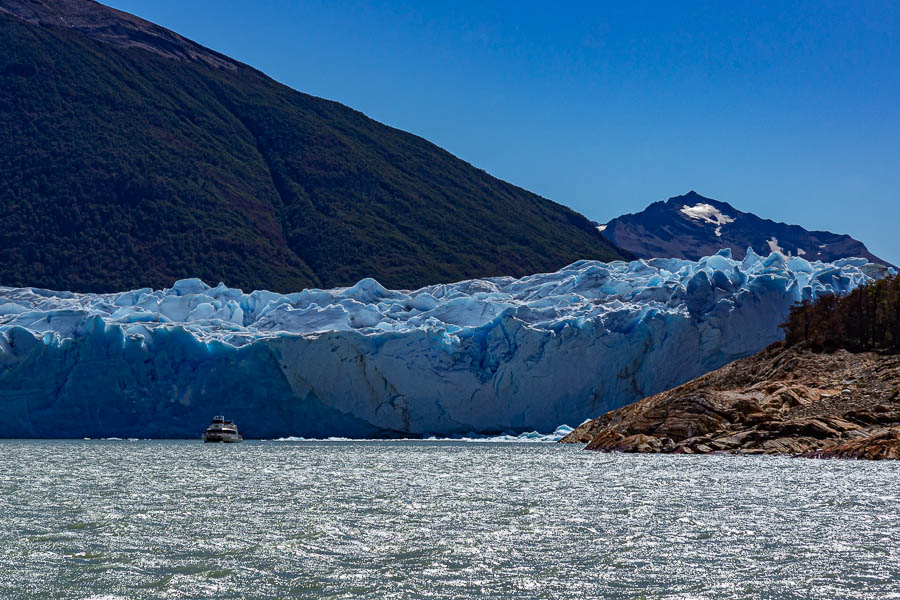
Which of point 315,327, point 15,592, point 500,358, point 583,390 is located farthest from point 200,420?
point 15,592

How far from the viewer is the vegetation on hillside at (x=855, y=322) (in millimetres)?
34875

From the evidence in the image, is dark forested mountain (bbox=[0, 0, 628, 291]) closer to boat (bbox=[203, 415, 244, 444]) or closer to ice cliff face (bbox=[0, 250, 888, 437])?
ice cliff face (bbox=[0, 250, 888, 437])

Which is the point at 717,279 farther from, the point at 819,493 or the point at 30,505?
the point at 30,505

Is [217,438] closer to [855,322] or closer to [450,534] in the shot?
[855,322]

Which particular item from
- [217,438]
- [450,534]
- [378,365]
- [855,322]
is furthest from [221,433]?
[450,534]

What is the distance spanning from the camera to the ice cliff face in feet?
129

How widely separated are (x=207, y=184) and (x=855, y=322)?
251 ft

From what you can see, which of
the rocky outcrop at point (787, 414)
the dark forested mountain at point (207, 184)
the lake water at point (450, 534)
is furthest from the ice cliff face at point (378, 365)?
the dark forested mountain at point (207, 184)

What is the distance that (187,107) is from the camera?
376 feet

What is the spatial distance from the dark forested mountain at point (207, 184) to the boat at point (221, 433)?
148 feet

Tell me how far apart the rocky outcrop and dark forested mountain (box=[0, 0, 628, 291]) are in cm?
5755

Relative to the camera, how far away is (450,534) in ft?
37.1

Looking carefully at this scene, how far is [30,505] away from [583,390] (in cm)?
2826

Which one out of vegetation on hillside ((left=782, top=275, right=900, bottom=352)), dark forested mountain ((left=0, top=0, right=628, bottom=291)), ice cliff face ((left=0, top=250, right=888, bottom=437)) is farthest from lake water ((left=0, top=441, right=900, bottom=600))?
dark forested mountain ((left=0, top=0, right=628, bottom=291))
